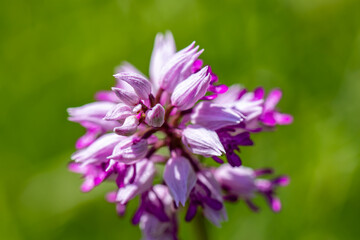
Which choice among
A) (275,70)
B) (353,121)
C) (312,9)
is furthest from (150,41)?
(353,121)

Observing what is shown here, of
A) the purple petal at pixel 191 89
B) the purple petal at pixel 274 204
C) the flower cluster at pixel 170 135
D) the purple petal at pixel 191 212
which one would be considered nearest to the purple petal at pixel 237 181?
the flower cluster at pixel 170 135

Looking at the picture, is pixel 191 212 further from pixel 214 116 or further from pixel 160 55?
pixel 160 55

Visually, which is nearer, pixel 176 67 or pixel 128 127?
pixel 128 127

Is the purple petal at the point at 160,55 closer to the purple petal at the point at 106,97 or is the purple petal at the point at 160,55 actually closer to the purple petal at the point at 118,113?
the purple petal at the point at 106,97

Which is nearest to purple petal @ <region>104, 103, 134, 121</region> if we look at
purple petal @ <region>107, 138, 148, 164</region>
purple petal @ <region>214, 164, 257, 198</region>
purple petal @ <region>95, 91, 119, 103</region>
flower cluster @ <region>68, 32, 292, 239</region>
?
flower cluster @ <region>68, 32, 292, 239</region>

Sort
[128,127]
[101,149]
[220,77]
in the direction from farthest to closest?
[220,77] < [101,149] < [128,127]

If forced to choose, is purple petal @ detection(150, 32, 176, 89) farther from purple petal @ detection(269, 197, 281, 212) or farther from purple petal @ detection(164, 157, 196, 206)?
purple petal @ detection(269, 197, 281, 212)

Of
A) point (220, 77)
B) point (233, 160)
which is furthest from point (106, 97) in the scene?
point (220, 77)
